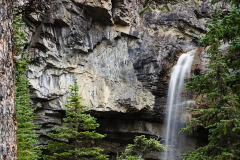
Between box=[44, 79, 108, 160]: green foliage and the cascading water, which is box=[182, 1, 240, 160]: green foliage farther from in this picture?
the cascading water

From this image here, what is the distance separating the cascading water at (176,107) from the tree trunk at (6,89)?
42.1 feet

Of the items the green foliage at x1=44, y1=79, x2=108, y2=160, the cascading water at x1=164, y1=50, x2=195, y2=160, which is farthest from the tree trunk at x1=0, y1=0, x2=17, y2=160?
the cascading water at x1=164, y1=50, x2=195, y2=160

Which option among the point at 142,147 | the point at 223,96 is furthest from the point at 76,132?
the point at 223,96

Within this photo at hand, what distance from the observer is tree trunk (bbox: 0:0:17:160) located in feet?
10.9

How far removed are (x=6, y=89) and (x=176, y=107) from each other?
1317cm

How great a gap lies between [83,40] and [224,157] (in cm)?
1065

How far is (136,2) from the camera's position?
17.3 m

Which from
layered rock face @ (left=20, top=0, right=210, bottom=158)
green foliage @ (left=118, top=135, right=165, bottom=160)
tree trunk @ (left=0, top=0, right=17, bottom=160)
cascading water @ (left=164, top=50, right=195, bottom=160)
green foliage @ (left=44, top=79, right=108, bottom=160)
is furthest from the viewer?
cascading water @ (left=164, top=50, right=195, bottom=160)

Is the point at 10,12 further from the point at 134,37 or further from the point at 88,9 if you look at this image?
the point at 134,37

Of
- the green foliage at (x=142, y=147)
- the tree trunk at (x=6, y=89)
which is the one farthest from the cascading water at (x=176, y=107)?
the tree trunk at (x=6, y=89)

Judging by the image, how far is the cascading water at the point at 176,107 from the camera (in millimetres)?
15320

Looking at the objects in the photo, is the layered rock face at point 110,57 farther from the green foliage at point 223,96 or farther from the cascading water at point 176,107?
the green foliage at point 223,96

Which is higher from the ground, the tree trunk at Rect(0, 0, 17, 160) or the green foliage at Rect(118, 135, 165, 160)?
the tree trunk at Rect(0, 0, 17, 160)

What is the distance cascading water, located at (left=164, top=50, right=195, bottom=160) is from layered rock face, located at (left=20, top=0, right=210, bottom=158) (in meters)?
0.54
